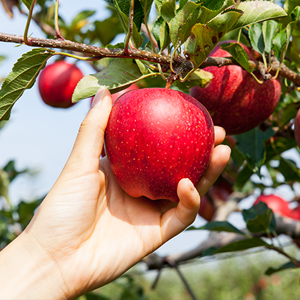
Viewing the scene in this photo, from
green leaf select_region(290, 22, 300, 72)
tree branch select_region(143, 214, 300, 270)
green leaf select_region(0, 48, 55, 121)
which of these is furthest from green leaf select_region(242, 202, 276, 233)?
green leaf select_region(0, 48, 55, 121)

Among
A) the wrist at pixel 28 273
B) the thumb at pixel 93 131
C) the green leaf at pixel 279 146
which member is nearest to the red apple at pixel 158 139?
the thumb at pixel 93 131

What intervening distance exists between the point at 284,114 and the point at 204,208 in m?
1.05

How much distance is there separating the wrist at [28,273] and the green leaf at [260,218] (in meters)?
0.80

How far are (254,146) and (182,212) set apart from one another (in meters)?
0.48

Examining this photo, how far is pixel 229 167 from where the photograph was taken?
1.90 meters

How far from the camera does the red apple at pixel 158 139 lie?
72 centimetres

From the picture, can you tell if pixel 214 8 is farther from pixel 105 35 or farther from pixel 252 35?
pixel 105 35

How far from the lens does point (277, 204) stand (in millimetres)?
1832

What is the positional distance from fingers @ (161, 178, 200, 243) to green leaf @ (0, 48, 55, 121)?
0.41m

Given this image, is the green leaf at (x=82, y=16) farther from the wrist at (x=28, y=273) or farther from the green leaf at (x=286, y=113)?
the wrist at (x=28, y=273)

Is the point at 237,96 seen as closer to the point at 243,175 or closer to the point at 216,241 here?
the point at 243,175

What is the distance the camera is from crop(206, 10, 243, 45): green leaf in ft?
2.16

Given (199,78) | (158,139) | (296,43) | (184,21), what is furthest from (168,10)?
(296,43)

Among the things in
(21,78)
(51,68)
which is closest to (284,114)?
(21,78)
